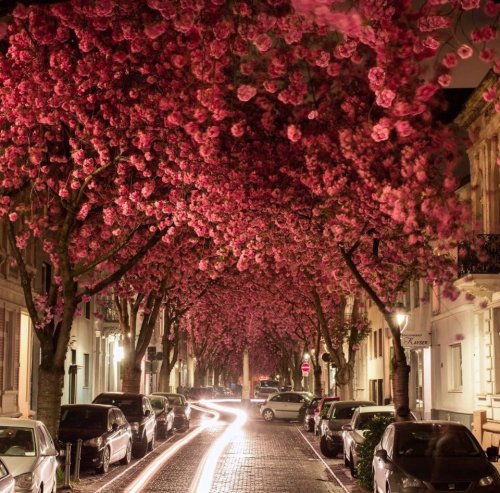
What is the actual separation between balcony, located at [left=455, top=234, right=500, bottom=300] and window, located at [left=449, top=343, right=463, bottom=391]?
647 centimetres

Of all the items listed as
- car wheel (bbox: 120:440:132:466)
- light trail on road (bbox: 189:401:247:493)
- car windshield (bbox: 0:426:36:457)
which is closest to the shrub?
light trail on road (bbox: 189:401:247:493)

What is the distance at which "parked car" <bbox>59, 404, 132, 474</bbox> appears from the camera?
74.6ft

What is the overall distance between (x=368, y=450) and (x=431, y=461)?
4.57 metres

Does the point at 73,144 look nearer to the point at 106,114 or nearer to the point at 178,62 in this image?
the point at 106,114

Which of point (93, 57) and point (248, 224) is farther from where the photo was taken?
point (248, 224)

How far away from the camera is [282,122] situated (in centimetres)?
2261

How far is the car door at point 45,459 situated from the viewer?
15284 mm

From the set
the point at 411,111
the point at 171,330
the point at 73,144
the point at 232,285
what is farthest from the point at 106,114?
the point at 171,330

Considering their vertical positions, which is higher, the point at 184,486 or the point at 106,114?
the point at 106,114

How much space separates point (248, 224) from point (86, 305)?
71.0ft

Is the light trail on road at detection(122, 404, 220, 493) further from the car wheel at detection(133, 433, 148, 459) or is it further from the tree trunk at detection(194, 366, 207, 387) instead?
the tree trunk at detection(194, 366, 207, 387)

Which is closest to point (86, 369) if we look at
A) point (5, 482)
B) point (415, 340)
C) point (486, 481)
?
point (415, 340)

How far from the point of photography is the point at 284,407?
50.9 meters

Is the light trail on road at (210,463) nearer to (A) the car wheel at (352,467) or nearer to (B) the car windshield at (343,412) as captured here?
(A) the car wheel at (352,467)
